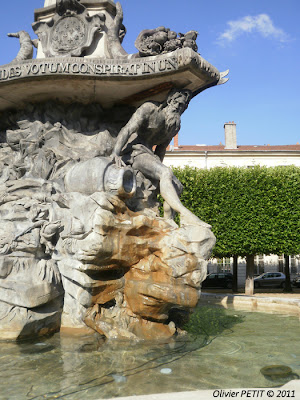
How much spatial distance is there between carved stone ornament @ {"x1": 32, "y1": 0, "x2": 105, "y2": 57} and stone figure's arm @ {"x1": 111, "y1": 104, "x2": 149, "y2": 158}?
162cm

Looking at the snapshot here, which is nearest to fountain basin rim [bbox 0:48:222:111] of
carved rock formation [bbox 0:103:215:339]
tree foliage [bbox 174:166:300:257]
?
carved rock formation [bbox 0:103:215:339]

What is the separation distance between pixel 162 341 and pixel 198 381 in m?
1.49

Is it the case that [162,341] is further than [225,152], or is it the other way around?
[225,152]

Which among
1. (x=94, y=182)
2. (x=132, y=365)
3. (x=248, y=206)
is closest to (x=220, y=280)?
(x=248, y=206)

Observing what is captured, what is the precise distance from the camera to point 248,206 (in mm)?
14992

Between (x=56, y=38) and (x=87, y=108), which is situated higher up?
(x=56, y=38)

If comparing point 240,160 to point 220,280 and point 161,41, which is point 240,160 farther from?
point 161,41

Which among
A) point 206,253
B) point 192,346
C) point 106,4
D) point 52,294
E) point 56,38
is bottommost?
point 192,346

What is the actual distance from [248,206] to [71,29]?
32.9 feet

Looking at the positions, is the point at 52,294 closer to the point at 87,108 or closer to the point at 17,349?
the point at 17,349

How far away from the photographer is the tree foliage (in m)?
15.0

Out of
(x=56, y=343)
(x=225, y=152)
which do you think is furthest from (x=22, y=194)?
(x=225, y=152)

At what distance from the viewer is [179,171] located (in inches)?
616

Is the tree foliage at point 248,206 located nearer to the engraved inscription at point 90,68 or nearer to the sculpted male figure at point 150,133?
the sculpted male figure at point 150,133
